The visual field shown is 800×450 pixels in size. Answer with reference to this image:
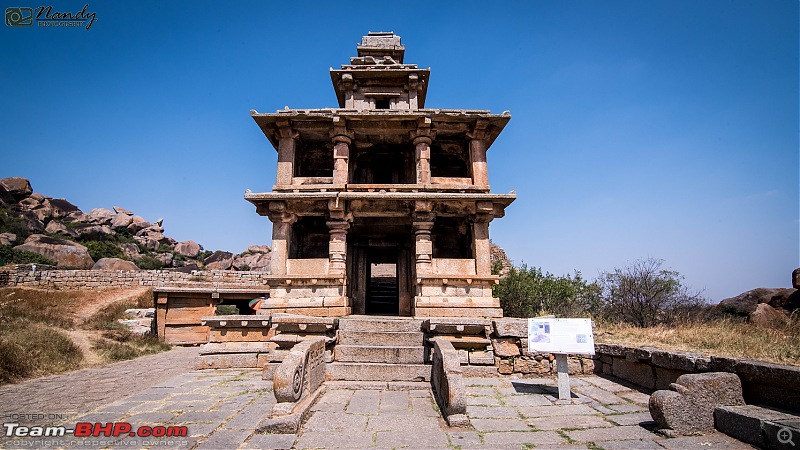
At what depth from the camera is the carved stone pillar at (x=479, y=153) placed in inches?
408

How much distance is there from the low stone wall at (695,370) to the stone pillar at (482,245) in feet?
10.5

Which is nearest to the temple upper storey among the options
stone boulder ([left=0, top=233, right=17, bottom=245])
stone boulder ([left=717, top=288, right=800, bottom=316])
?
stone boulder ([left=717, top=288, right=800, bottom=316])

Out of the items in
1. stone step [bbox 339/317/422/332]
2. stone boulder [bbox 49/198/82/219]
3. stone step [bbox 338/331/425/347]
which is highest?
stone boulder [bbox 49/198/82/219]

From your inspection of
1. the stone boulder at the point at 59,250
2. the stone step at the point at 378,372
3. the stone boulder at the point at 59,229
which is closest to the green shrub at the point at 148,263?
the stone boulder at the point at 59,250

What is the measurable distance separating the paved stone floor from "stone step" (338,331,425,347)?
45.2 inches

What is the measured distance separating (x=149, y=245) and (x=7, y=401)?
4429 cm

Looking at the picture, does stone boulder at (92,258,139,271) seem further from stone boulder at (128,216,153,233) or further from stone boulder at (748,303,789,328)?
stone boulder at (748,303,789,328)

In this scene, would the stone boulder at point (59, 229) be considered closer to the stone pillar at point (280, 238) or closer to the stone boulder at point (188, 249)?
the stone boulder at point (188, 249)

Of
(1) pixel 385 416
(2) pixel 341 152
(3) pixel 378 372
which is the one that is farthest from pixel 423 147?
(1) pixel 385 416

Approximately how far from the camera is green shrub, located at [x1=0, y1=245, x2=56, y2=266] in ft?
90.3

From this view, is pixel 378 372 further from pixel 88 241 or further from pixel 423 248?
pixel 88 241

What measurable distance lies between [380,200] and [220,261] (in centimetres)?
3691

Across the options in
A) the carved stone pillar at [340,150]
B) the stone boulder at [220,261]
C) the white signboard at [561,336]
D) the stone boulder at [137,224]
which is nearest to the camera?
the white signboard at [561,336]

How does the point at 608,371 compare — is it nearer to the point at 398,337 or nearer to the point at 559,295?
the point at 398,337
